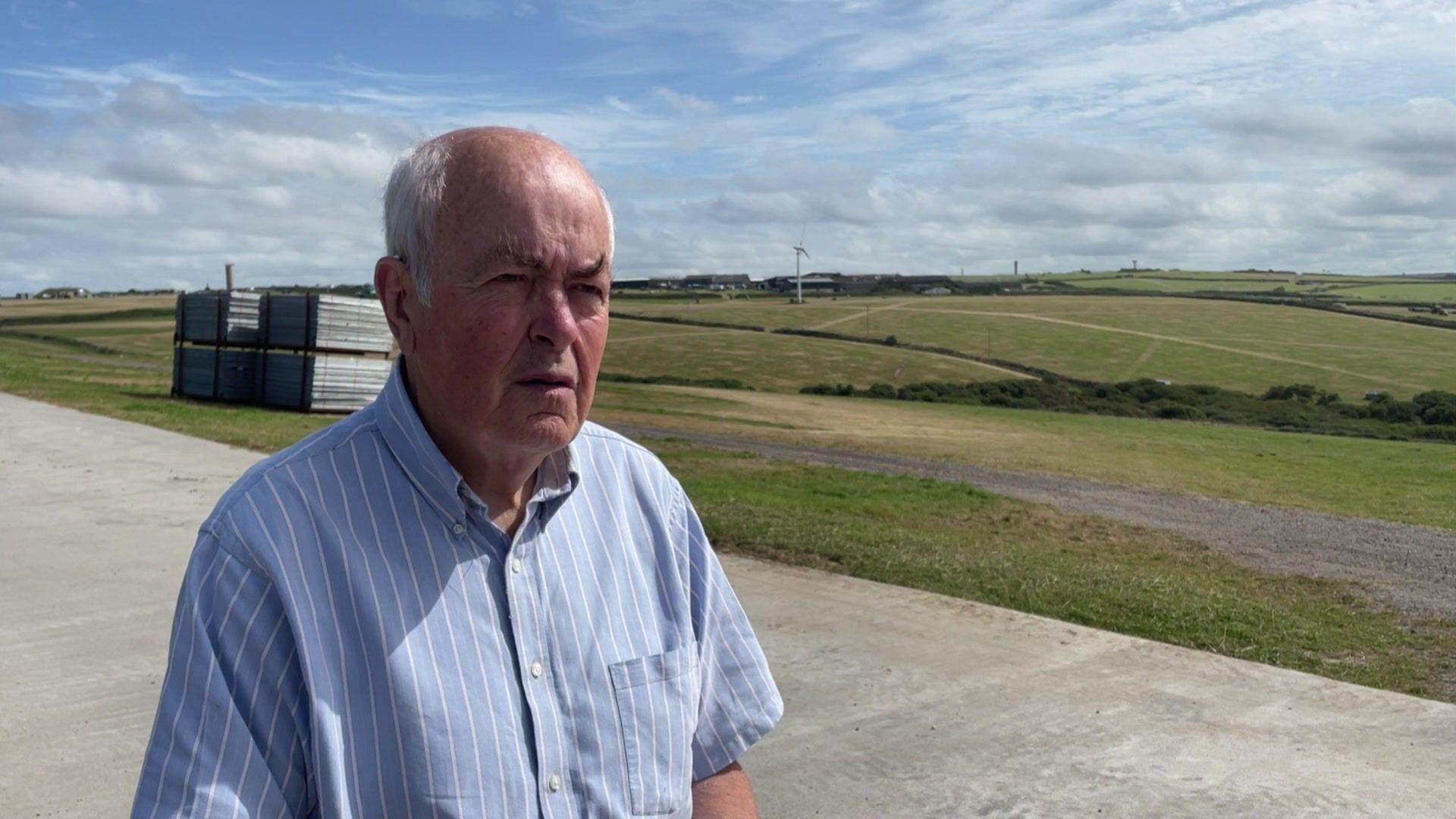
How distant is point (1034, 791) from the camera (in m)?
4.39

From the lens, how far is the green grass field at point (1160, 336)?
61.1 meters

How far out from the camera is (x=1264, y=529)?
45.1 feet

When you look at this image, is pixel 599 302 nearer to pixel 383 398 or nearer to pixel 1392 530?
pixel 383 398

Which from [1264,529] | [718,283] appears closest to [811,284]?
[718,283]

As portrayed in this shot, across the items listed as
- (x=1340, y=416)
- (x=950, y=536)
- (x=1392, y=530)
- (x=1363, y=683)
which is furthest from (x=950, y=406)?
(x=1363, y=683)

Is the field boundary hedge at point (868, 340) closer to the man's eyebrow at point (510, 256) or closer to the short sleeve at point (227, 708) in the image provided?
the man's eyebrow at point (510, 256)

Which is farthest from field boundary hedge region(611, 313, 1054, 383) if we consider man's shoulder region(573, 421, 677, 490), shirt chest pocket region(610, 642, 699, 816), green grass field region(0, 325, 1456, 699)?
shirt chest pocket region(610, 642, 699, 816)

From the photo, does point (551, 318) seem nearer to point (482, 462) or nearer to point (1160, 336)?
point (482, 462)

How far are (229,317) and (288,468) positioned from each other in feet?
81.7

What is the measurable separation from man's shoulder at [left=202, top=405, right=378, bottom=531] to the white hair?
23cm

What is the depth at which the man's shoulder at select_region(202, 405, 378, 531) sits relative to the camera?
1.85 m

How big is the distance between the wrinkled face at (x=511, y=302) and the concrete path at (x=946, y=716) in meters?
2.69

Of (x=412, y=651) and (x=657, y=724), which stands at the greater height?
(x=412, y=651)

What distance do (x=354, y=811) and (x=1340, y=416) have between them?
151 feet
